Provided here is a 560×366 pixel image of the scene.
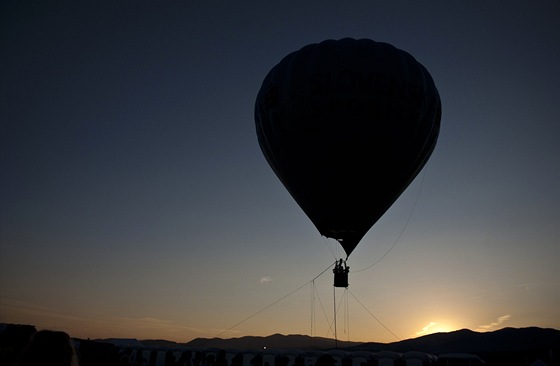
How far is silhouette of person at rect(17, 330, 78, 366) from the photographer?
249 cm

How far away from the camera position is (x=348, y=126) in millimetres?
18234

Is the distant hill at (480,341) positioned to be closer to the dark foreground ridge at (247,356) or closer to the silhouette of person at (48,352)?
the dark foreground ridge at (247,356)

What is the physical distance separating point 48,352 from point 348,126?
16562mm

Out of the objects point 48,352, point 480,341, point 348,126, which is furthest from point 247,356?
point 480,341

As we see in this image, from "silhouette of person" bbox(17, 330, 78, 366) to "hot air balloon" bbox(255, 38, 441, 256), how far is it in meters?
16.3

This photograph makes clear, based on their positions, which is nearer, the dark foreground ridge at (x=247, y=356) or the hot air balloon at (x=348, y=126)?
the dark foreground ridge at (x=247, y=356)

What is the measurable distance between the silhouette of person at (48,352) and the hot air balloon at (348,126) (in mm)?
16328

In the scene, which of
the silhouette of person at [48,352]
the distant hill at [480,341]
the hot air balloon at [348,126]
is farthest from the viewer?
the distant hill at [480,341]

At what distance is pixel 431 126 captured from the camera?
64.4ft

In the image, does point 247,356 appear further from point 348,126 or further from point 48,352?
point 48,352

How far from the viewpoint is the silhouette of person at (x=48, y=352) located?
2.49 m

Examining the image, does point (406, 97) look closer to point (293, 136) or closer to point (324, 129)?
point (324, 129)

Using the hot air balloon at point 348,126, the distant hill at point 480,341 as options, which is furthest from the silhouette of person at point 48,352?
the distant hill at point 480,341

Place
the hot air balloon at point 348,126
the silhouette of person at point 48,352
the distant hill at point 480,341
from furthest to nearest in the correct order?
the distant hill at point 480,341
the hot air balloon at point 348,126
the silhouette of person at point 48,352
